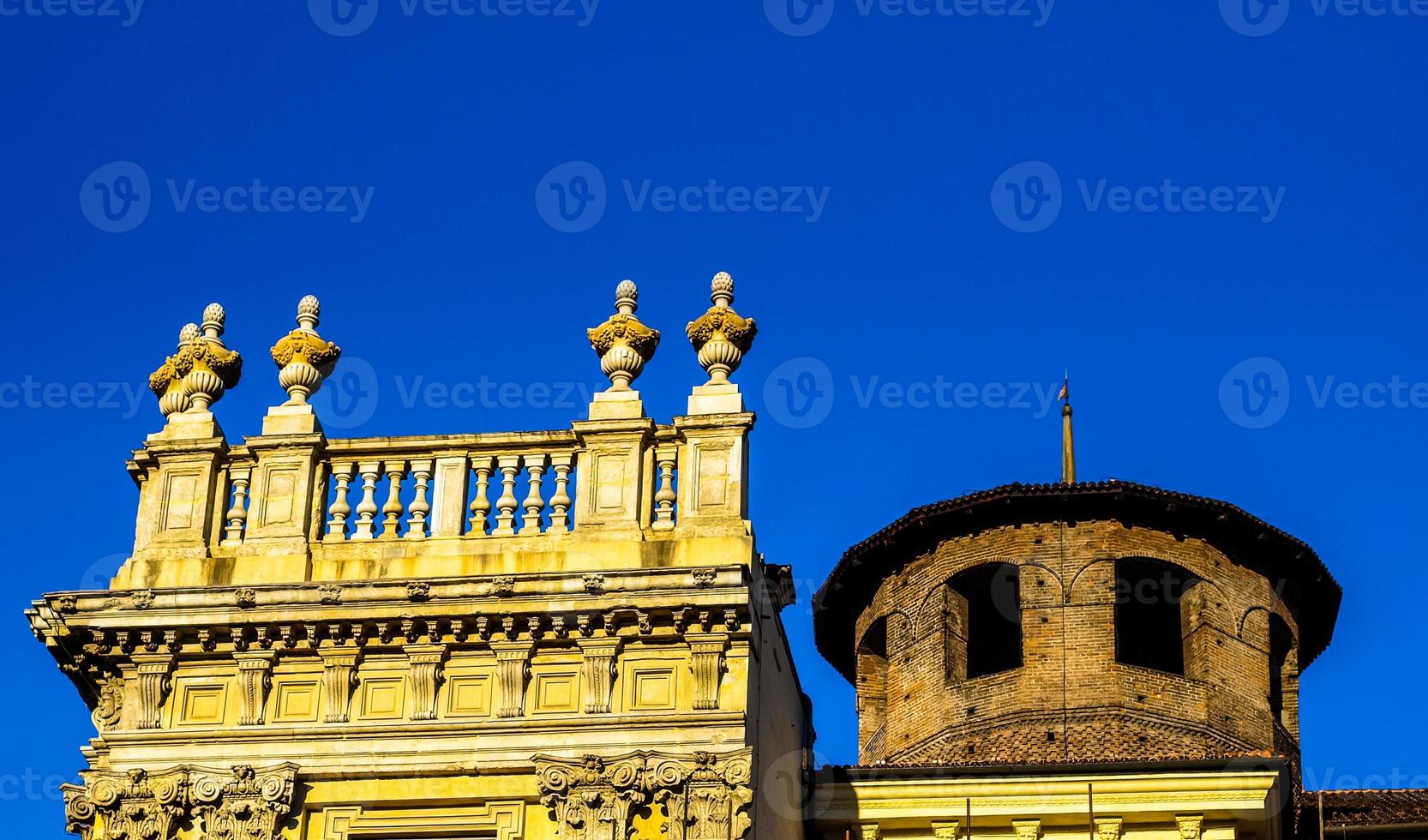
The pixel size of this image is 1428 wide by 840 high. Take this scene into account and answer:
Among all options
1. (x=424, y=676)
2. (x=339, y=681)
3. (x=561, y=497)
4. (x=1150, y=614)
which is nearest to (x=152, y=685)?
(x=339, y=681)

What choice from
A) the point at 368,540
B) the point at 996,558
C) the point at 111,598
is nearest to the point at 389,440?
the point at 368,540

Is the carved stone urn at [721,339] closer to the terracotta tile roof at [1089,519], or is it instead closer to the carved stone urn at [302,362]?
the carved stone urn at [302,362]

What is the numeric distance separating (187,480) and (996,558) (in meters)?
11.8

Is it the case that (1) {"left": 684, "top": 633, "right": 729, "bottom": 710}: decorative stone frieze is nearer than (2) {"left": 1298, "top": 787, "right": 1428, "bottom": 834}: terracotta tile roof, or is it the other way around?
(1) {"left": 684, "top": 633, "right": 729, "bottom": 710}: decorative stone frieze

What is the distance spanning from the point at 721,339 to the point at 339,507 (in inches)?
147

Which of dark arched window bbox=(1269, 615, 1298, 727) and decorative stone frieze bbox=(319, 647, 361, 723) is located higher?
dark arched window bbox=(1269, 615, 1298, 727)

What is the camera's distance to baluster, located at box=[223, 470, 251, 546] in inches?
993

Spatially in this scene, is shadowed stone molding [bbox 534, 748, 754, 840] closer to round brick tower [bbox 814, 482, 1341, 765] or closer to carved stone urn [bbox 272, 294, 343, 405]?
carved stone urn [bbox 272, 294, 343, 405]

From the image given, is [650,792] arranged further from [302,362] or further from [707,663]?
[302,362]

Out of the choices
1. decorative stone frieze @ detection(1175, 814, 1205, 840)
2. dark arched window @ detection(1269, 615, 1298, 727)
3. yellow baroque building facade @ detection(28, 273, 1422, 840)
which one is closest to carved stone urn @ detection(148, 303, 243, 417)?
yellow baroque building facade @ detection(28, 273, 1422, 840)

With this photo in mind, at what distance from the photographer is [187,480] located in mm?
25359

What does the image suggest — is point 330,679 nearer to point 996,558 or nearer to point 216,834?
point 216,834

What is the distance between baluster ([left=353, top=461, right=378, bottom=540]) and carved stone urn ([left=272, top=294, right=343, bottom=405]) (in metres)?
0.94

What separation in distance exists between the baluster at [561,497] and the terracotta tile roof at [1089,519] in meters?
9.22
